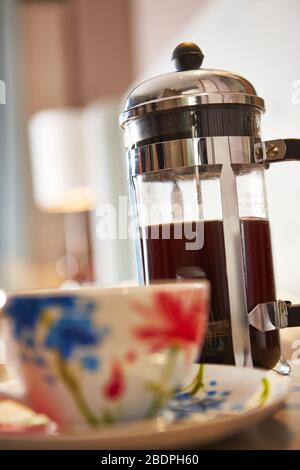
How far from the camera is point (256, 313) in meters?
0.52

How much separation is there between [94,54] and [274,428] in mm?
2799

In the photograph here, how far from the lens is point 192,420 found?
334mm

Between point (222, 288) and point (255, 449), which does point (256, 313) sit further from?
point (255, 449)

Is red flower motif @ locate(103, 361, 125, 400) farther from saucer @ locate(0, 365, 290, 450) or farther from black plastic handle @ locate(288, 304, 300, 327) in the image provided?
black plastic handle @ locate(288, 304, 300, 327)

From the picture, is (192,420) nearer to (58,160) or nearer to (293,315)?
(293,315)

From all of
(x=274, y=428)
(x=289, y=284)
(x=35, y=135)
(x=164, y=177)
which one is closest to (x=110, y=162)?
(x=35, y=135)

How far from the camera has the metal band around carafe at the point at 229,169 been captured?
0.51m

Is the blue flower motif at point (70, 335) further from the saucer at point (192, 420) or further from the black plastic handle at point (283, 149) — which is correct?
the black plastic handle at point (283, 149)

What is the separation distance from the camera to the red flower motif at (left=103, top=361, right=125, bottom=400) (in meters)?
0.32

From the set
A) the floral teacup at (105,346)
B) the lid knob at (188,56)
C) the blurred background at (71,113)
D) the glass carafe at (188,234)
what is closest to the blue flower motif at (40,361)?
the floral teacup at (105,346)

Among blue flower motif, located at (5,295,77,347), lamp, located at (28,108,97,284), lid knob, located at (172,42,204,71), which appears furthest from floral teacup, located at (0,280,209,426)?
lamp, located at (28,108,97,284)

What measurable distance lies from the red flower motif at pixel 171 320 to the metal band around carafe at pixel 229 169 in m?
0.18
